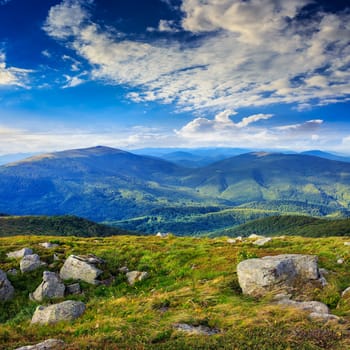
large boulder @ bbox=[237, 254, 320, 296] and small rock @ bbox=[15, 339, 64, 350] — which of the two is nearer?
small rock @ bbox=[15, 339, 64, 350]

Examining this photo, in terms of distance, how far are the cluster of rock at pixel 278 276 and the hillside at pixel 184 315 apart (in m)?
0.80

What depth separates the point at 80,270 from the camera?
23.8 m

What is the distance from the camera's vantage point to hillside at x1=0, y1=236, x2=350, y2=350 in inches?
426

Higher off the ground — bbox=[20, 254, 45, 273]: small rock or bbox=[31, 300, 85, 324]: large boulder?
bbox=[31, 300, 85, 324]: large boulder

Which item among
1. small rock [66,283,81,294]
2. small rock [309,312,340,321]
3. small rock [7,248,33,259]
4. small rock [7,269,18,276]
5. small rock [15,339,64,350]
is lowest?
small rock [66,283,81,294]

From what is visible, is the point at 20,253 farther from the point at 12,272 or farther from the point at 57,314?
the point at 57,314

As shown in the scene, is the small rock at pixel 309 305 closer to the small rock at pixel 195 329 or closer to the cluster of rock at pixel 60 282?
the small rock at pixel 195 329

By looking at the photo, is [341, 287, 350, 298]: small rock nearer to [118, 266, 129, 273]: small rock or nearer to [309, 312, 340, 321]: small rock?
[309, 312, 340, 321]: small rock

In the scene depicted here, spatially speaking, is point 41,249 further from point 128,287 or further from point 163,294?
point 163,294

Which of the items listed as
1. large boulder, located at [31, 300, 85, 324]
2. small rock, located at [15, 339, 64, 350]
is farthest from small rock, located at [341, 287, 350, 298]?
large boulder, located at [31, 300, 85, 324]

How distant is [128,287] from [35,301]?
733 cm

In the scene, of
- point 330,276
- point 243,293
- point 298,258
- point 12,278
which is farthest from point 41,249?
point 330,276

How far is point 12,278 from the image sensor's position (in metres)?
23.4

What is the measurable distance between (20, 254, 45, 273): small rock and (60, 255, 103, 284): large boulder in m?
2.95
